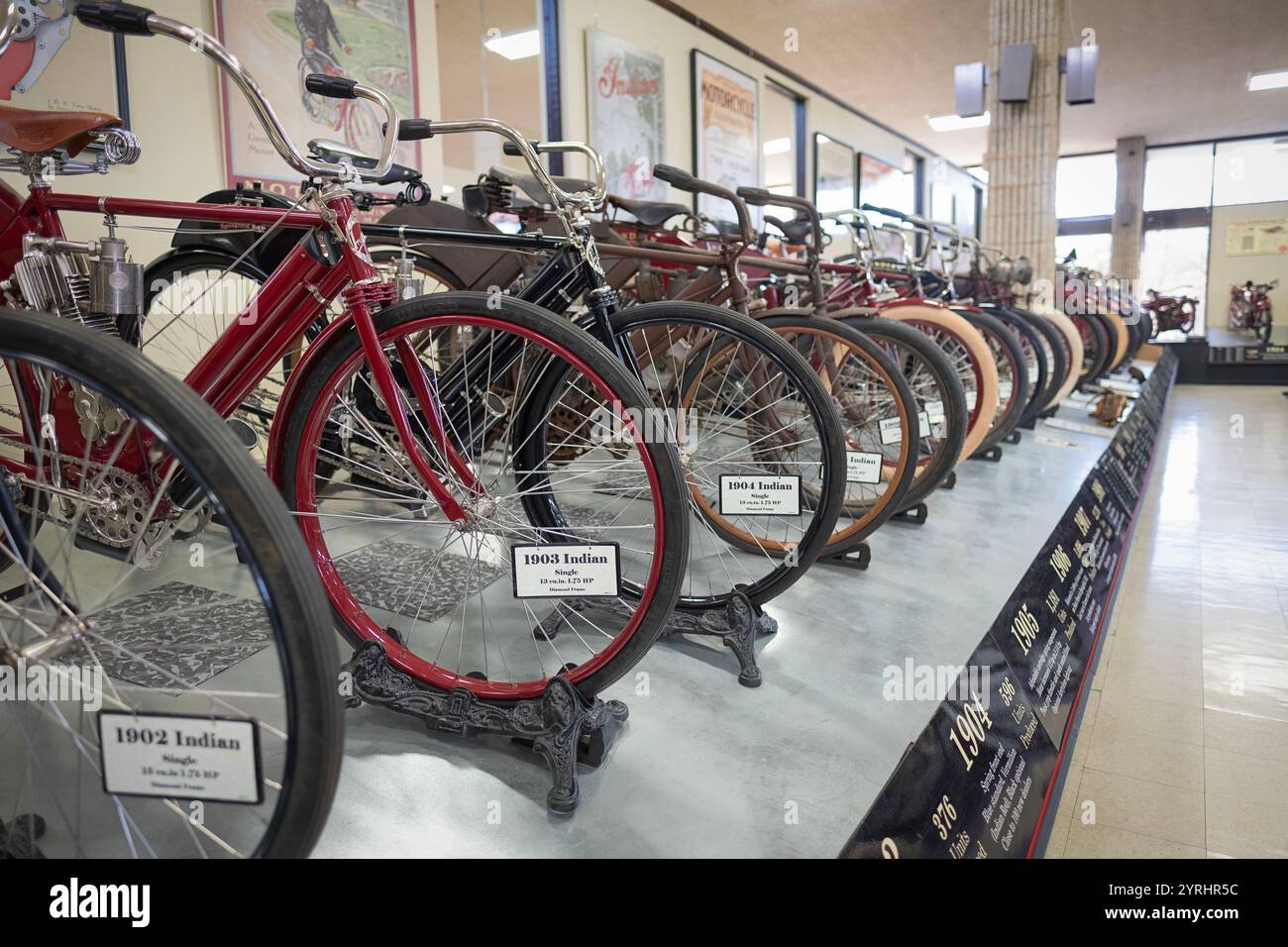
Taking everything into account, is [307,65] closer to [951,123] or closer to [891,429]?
[891,429]

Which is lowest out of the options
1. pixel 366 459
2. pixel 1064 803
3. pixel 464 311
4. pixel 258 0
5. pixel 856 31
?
pixel 1064 803

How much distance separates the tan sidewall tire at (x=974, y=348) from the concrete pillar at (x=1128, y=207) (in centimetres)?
1159

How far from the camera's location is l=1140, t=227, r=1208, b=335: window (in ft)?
41.5

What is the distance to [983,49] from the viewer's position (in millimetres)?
7879

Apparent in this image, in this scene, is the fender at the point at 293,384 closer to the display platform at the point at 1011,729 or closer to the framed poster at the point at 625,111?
the display platform at the point at 1011,729

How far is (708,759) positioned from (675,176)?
1308mm

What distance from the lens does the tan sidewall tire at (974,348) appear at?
3119 mm

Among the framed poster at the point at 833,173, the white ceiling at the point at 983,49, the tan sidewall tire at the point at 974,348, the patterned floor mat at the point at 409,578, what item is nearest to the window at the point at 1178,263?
the white ceiling at the point at 983,49

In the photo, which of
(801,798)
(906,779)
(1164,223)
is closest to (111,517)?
(801,798)

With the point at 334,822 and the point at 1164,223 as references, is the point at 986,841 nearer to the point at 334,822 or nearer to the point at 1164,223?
the point at 334,822

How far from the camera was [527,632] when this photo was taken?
185 cm

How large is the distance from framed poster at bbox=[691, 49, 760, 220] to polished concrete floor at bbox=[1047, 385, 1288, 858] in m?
3.61
